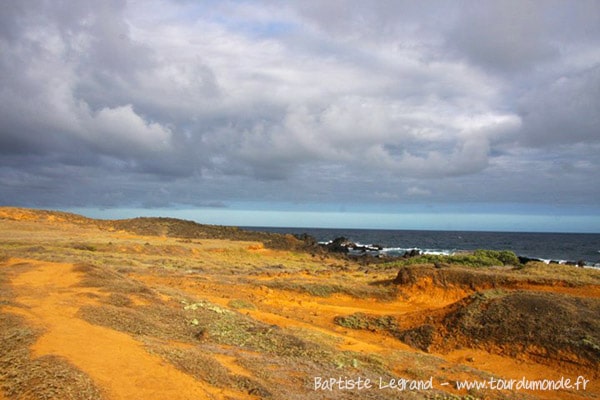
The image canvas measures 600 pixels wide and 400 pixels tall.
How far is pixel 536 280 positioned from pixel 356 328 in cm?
1007

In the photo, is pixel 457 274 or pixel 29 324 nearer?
pixel 29 324

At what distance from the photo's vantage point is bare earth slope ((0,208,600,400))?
6785 mm

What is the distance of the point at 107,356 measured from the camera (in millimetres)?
7180

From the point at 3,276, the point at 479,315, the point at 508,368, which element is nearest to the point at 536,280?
the point at 479,315

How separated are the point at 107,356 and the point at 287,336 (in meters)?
4.93

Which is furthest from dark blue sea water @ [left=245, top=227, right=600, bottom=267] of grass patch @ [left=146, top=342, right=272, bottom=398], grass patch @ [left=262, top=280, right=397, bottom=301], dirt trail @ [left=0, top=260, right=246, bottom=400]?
dirt trail @ [left=0, top=260, right=246, bottom=400]

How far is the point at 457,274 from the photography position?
72.0 ft

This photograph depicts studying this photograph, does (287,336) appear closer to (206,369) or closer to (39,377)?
(206,369)

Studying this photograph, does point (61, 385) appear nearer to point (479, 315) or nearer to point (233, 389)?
point (233, 389)

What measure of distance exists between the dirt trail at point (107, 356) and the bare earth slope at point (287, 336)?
0.10ft

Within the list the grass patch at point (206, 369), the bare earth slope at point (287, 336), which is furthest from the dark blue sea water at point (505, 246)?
the grass patch at point (206, 369)

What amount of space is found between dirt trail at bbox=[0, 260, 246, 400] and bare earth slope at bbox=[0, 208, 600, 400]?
3 centimetres

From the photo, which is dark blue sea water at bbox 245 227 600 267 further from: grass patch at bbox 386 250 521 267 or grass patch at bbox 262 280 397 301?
grass patch at bbox 262 280 397 301

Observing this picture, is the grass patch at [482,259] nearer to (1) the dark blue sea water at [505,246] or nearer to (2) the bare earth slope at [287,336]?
(2) the bare earth slope at [287,336]
